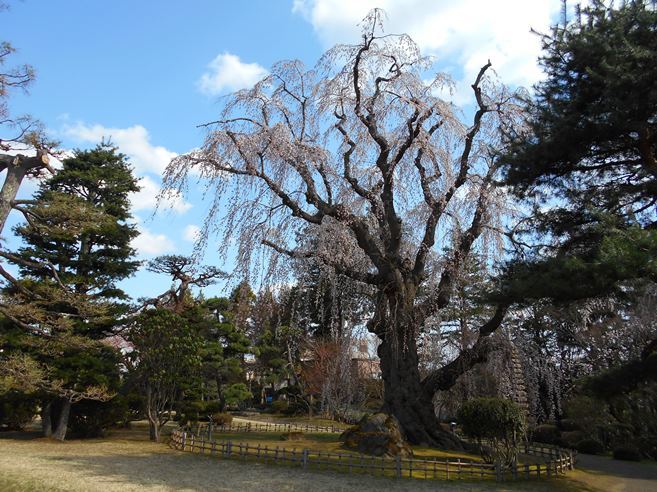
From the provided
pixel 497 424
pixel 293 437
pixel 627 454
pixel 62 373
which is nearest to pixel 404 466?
pixel 497 424

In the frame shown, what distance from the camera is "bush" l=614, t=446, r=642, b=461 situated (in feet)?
49.7

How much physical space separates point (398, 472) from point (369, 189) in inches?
262

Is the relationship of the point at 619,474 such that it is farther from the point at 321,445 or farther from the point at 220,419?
the point at 220,419

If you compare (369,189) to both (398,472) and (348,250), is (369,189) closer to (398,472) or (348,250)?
(348,250)

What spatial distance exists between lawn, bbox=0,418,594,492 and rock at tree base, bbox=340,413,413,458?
5.71 feet

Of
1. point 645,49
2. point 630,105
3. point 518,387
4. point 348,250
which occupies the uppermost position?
point 645,49

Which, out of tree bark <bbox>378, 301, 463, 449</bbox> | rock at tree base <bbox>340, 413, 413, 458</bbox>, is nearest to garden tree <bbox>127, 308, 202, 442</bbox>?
rock at tree base <bbox>340, 413, 413, 458</bbox>

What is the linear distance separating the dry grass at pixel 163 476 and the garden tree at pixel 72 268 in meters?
2.78

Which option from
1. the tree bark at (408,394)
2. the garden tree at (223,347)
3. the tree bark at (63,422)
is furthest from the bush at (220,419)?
the tree bark at (408,394)

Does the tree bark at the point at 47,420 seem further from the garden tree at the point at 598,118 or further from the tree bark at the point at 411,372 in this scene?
the garden tree at the point at 598,118

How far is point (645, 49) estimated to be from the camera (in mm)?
7031

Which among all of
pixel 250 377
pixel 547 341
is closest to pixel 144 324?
pixel 547 341

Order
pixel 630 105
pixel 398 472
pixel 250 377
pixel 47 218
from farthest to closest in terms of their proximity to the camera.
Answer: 1. pixel 250 377
2. pixel 47 218
3. pixel 398 472
4. pixel 630 105

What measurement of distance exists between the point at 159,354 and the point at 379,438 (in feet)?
23.8
